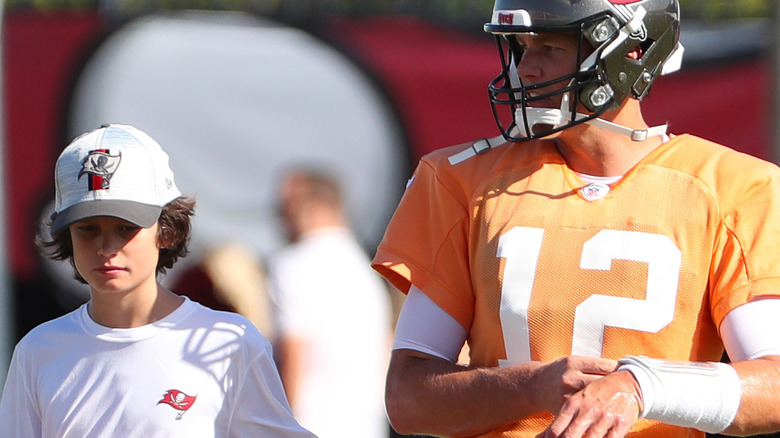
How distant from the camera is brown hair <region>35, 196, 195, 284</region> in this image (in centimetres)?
242

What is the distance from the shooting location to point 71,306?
515 cm

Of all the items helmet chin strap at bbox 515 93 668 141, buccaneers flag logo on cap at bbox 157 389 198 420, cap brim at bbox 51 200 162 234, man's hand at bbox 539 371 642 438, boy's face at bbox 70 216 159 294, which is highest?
helmet chin strap at bbox 515 93 668 141

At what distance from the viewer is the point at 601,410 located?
68.8 inches

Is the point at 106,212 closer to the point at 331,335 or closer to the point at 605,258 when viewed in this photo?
the point at 605,258

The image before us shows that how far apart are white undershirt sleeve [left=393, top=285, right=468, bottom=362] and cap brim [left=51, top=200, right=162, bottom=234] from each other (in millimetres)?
625

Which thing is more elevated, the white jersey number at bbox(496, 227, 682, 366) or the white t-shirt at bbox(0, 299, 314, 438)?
the white jersey number at bbox(496, 227, 682, 366)

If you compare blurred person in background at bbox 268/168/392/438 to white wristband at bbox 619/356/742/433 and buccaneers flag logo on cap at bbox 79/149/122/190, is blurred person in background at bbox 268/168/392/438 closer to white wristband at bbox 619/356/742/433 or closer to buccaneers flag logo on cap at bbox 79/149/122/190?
buccaneers flag logo on cap at bbox 79/149/122/190

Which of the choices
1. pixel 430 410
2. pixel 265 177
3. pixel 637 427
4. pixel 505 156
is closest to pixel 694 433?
pixel 637 427

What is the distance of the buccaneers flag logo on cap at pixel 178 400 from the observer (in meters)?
2.24

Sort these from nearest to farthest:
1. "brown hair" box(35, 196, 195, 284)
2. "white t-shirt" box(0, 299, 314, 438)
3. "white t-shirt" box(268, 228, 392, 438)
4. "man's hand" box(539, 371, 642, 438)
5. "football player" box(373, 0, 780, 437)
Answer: "man's hand" box(539, 371, 642, 438), "football player" box(373, 0, 780, 437), "white t-shirt" box(0, 299, 314, 438), "brown hair" box(35, 196, 195, 284), "white t-shirt" box(268, 228, 392, 438)

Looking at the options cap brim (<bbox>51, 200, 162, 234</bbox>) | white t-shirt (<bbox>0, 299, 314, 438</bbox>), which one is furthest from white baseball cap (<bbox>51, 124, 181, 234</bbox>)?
white t-shirt (<bbox>0, 299, 314, 438</bbox>)

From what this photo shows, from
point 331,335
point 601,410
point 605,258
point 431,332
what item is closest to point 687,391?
point 601,410

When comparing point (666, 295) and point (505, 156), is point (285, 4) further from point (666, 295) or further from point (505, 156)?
point (666, 295)

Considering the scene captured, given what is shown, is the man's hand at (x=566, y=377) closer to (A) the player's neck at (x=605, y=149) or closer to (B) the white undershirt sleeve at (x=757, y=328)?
(B) the white undershirt sleeve at (x=757, y=328)
